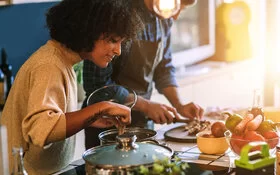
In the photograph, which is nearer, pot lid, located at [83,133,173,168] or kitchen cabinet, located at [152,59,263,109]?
pot lid, located at [83,133,173,168]

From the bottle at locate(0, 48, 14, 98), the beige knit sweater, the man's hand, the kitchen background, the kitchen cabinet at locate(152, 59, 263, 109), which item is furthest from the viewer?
the kitchen cabinet at locate(152, 59, 263, 109)

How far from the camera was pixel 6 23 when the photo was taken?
312 cm

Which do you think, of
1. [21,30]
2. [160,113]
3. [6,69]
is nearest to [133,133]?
[160,113]

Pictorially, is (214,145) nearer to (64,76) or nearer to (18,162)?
(64,76)

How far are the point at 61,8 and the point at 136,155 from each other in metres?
0.74

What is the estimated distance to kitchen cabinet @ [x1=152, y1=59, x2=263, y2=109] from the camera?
4.22 meters

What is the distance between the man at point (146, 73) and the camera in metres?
2.67

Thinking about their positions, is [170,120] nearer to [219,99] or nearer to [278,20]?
[219,99]

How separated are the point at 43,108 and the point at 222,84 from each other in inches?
119

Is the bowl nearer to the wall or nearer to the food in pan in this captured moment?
the food in pan

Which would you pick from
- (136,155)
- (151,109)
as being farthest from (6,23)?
(136,155)

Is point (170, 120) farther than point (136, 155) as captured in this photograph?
Yes

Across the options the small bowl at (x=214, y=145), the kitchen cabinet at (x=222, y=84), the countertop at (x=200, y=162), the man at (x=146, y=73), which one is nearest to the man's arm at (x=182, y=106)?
the man at (x=146, y=73)

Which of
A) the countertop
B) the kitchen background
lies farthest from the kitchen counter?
the kitchen background
